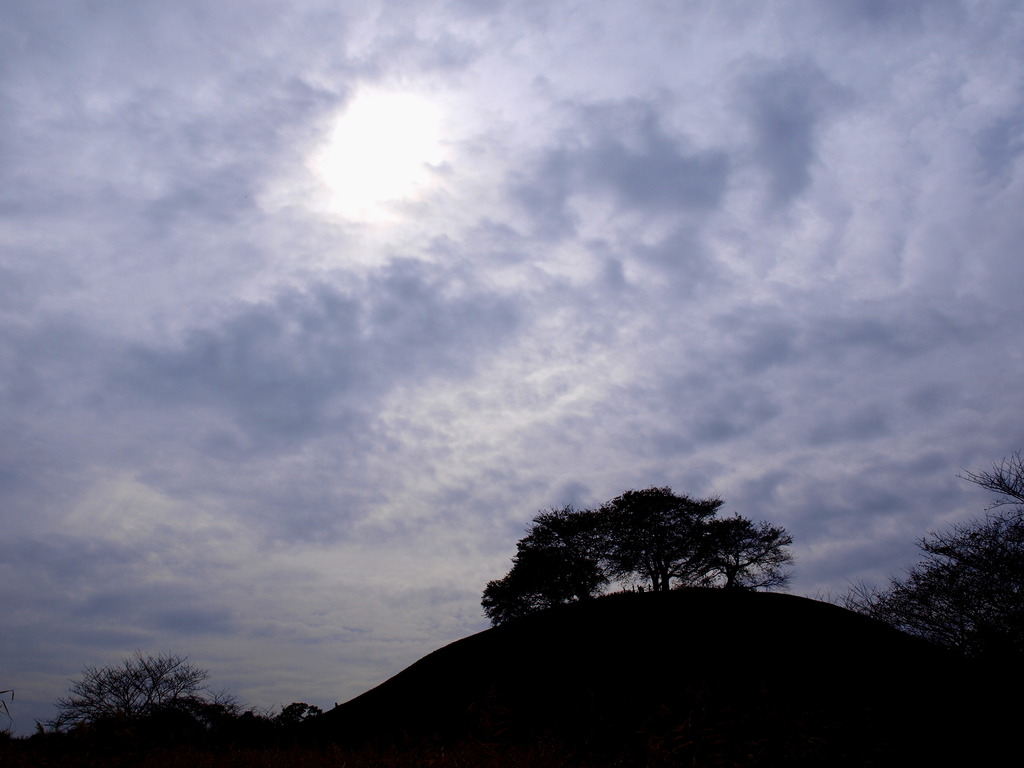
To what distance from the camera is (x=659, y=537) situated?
3503 centimetres

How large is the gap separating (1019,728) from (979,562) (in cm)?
1735

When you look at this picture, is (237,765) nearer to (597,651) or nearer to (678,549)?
(597,651)

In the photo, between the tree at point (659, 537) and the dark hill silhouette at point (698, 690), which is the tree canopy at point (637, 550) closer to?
the tree at point (659, 537)

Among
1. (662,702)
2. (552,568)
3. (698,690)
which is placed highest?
(552,568)

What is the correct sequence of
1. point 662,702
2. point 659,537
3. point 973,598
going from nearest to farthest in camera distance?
point 662,702, point 973,598, point 659,537

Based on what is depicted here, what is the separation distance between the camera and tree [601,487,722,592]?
3466 cm

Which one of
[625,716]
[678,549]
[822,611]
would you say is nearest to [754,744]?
[625,716]

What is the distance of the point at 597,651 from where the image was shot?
11484 mm

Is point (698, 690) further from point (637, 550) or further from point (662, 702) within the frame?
point (637, 550)

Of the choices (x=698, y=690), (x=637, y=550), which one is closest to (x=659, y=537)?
(x=637, y=550)

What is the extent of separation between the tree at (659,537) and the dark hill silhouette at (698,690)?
23.4 m

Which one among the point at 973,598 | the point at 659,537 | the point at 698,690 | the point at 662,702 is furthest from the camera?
the point at 659,537

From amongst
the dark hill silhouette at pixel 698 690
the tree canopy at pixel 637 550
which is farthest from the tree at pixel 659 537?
the dark hill silhouette at pixel 698 690

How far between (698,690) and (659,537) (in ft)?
87.6
